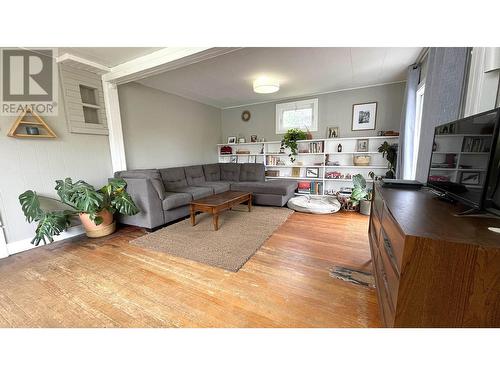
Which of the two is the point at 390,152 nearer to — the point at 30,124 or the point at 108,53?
the point at 108,53

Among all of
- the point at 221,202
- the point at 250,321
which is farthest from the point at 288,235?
the point at 250,321

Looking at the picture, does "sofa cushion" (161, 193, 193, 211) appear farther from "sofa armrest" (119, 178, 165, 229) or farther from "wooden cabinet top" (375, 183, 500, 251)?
"wooden cabinet top" (375, 183, 500, 251)

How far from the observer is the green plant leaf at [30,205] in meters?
1.99

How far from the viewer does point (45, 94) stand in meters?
2.25

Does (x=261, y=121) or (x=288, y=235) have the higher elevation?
(x=261, y=121)

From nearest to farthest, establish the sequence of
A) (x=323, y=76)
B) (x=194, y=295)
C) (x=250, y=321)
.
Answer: (x=250, y=321) < (x=194, y=295) < (x=323, y=76)

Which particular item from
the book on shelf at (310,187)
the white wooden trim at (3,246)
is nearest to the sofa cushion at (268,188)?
the book on shelf at (310,187)

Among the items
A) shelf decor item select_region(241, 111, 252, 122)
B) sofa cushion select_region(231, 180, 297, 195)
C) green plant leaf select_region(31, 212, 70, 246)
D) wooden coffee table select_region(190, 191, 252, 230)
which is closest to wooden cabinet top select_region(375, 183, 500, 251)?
wooden coffee table select_region(190, 191, 252, 230)

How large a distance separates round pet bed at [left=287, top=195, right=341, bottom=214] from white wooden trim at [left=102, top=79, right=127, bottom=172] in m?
2.82

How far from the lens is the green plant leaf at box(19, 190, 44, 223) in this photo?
1.99 metres
